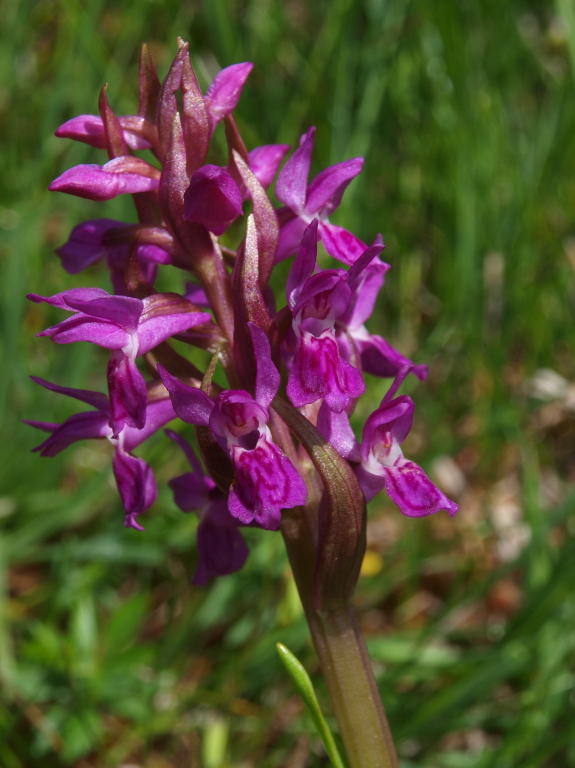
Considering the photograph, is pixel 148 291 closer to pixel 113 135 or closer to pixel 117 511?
pixel 113 135

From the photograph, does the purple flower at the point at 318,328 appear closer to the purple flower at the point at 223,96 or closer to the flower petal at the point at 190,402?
the flower petal at the point at 190,402

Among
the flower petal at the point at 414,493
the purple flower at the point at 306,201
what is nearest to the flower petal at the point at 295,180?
the purple flower at the point at 306,201

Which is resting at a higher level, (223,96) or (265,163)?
(223,96)

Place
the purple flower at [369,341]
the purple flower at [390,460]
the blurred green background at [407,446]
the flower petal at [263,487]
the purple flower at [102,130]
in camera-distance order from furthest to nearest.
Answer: the blurred green background at [407,446] → the purple flower at [369,341] → the purple flower at [102,130] → the purple flower at [390,460] → the flower petal at [263,487]

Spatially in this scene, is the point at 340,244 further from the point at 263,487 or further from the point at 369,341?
the point at 263,487

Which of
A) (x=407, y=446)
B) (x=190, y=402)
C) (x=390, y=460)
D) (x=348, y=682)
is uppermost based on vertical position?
(x=190, y=402)

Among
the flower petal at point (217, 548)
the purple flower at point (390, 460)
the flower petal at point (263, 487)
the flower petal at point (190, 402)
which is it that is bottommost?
the flower petal at point (217, 548)

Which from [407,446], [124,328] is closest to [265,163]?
[124,328]

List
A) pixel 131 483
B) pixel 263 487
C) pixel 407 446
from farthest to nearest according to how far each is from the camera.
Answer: pixel 407 446 → pixel 131 483 → pixel 263 487
